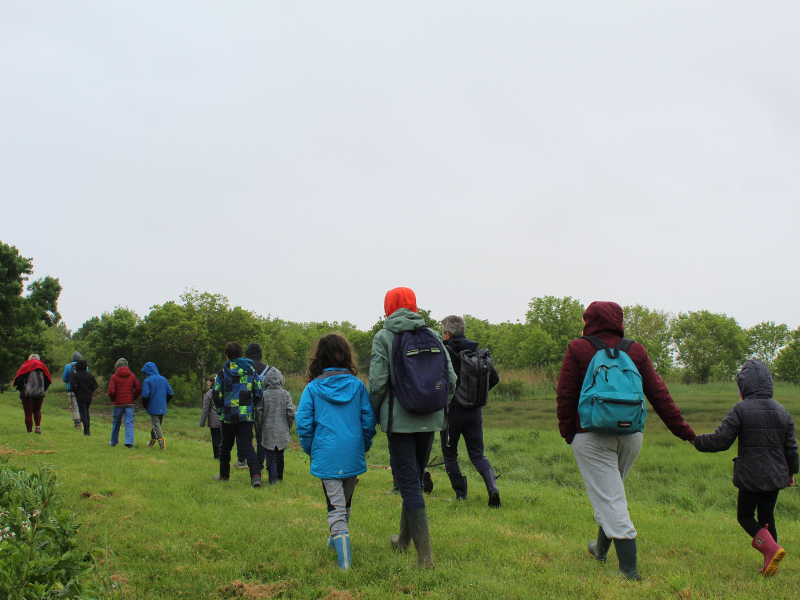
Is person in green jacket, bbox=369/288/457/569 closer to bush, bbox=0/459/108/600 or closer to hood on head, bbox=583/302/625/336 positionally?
hood on head, bbox=583/302/625/336

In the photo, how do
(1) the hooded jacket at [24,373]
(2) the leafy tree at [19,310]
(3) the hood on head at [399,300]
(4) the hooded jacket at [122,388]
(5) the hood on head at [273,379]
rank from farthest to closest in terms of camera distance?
1. (2) the leafy tree at [19,310]
2. (1) the hooded jacket at [24,373]
3. (4) the hooded jacket at [122,388]
4. (5) the hood on head at [273,379]
5. (3) the hood on head at [399,300]

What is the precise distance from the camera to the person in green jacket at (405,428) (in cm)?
419

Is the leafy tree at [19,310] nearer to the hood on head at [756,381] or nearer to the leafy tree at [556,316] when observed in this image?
the hood on head at [756,381]

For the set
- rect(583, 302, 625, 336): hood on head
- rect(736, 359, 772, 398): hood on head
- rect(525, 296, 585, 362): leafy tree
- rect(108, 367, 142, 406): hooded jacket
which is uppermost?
rect(525, 296, 585, 362): leafy tree

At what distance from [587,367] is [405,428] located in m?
1.41

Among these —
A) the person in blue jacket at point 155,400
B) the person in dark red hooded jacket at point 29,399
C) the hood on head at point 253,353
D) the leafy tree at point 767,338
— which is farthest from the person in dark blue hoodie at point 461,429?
the leafy tree at point 767,338

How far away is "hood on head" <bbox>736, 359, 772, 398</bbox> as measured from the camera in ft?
15.3

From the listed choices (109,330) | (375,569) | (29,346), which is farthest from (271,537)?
(109,330)

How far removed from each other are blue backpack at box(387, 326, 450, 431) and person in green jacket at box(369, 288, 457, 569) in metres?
0.05

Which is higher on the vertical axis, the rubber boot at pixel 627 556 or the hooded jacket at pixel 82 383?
the hooded jacket at pixel 82 383

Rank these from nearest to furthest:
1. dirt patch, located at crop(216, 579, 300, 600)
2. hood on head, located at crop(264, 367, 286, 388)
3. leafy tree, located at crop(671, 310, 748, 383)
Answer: dirt patch, located at crop(216, 579, 300, 600)
hood on head, located at crop(264, 367, 286, 388)
leafy tree, located at crop(671, 310, 748, 383)

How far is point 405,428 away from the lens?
4.23 metres

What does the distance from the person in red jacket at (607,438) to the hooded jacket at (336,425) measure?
1539mm

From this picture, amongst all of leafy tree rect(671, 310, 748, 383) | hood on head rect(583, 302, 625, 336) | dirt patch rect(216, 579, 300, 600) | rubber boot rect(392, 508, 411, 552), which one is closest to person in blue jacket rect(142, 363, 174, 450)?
rubber boot rect(392, 508, 411, 552)
